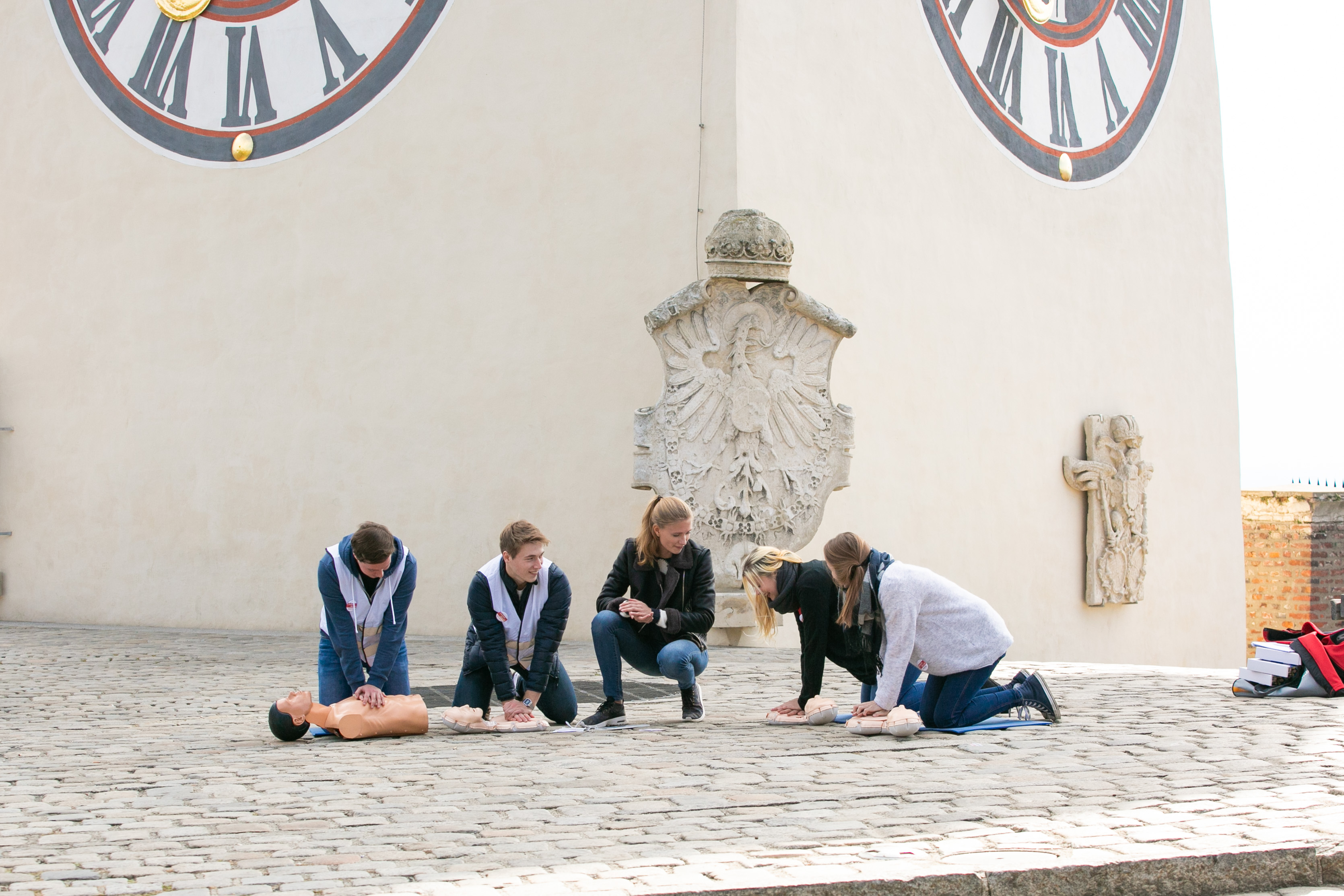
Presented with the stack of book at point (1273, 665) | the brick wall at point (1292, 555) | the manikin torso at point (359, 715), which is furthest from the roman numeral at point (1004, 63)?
the manikin torso at point (359, 715)

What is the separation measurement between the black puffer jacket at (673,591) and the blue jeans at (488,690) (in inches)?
14.9

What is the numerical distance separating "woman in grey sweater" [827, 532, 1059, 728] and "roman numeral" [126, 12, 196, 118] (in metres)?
8.68

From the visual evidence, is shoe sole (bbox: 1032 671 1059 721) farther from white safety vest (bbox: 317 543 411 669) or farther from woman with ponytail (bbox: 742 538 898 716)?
white safety vest (bbox: 317 543 411 669)

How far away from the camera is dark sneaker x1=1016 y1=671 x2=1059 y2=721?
511 centimetres

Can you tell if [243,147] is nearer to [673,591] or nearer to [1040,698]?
[673,591]

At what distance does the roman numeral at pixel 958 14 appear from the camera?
11.0 meters

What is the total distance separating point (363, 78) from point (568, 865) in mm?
8812

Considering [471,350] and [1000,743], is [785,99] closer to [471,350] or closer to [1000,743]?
[471,350]

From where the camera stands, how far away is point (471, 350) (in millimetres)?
9914

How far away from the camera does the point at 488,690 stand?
529 centimetres

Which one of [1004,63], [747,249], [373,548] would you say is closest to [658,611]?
[373,548]

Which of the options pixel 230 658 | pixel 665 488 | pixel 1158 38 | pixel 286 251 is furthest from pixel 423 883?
pixel 1158 38

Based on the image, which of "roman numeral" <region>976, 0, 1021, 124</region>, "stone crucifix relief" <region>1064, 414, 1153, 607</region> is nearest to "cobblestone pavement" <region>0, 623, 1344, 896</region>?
"stone crucifix relief" <region>1064, 414, 1153, 607</region>

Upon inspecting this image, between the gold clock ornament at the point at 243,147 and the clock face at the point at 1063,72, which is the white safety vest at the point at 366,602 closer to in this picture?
the gold clock ornament at the point at 243,147
